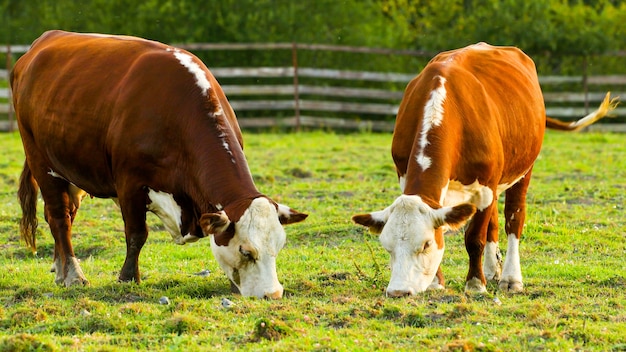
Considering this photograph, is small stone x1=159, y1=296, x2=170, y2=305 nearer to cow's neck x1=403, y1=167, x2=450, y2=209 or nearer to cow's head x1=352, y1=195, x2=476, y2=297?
cow's head x1=352, y1=195, x2=476, y2=297

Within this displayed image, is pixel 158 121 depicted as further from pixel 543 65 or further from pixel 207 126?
pixel 543 65

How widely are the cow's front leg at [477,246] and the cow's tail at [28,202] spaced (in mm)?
3783

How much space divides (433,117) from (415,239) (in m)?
0.95

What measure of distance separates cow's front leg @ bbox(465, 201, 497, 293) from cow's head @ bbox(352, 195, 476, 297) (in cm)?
78

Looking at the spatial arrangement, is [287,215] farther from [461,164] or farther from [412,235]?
[461,164]

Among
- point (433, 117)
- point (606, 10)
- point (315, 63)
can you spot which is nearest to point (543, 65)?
point (606, 10)

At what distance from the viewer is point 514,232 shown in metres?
8.77

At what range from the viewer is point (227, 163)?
7.51m

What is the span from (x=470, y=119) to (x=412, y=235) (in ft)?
3.56

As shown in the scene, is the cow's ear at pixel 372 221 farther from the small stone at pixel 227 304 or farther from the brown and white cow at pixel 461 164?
the small stone at pixel 227 304

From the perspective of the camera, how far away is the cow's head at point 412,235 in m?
7.11

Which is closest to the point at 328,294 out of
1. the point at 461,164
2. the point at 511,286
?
the point at 461,164

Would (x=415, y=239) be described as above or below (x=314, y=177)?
above

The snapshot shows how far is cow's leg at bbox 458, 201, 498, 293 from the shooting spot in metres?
7.90
